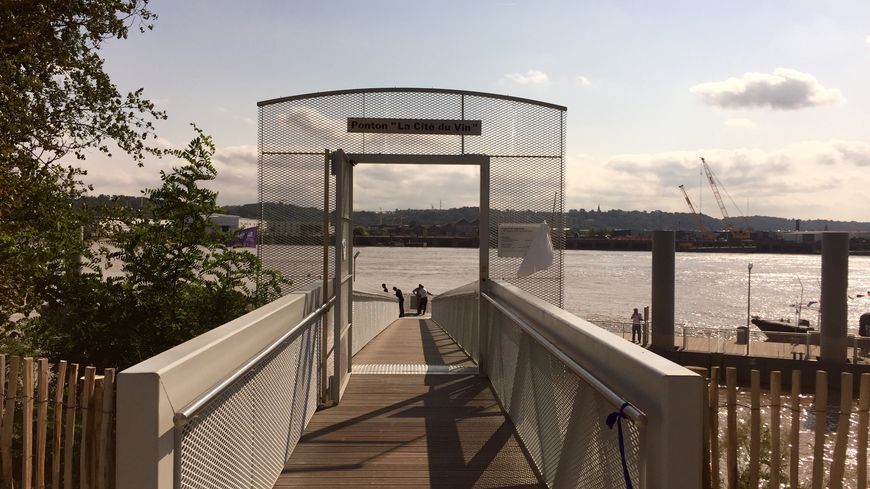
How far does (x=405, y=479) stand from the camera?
5227 mm

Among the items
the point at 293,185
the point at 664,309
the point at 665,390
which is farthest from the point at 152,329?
the point at 664,309

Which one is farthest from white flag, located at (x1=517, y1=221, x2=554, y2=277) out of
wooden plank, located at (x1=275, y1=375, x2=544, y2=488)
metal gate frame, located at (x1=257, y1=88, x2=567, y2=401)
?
wooden plank, located at (x1=275, y1=375, x2=544, y2=488)

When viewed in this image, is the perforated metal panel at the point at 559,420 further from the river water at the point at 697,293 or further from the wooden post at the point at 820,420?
the river water at the point at 697,293

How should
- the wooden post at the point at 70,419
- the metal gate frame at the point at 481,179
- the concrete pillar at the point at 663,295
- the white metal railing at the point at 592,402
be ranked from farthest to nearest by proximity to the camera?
the concrete pillar at the point at 663,295, the metal gate frame at the point at 481,179, the wooden post at the point at 70,419, the white metal railing at the point at 592,402

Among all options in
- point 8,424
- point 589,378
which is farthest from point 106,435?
point 589,378

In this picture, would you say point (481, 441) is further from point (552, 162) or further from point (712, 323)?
point (712, 323)

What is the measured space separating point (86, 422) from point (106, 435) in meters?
0.18

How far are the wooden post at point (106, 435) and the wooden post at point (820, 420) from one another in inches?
123

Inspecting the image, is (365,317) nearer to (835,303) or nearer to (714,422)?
(714,422)

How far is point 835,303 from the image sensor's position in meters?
26.5

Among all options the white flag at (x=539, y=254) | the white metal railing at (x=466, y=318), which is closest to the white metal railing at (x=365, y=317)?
the white metal railing at (x=466, y=318)

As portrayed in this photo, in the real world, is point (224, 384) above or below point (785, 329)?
above

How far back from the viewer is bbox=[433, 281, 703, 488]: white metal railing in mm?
2785

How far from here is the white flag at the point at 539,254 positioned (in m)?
8.91
